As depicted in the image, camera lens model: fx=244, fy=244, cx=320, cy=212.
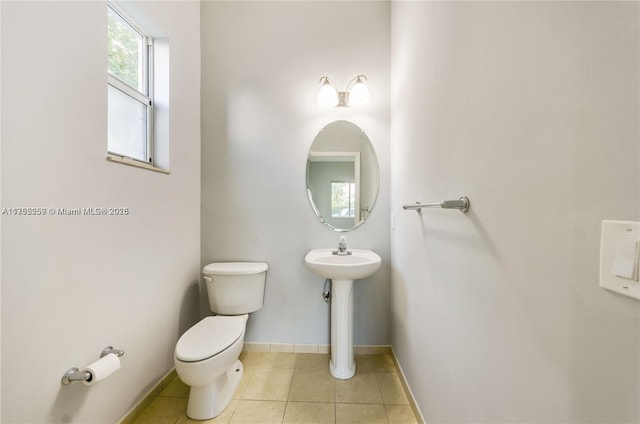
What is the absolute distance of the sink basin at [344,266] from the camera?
4.83 feet

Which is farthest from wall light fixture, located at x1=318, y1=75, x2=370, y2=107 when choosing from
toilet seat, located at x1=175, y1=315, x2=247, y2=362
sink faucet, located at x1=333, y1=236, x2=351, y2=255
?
toilet seat, located at x1=175, y1=315, x2=247, y2=362

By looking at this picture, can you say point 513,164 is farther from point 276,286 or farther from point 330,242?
point 276,286

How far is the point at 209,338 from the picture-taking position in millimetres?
1320

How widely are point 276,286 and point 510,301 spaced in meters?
1.57

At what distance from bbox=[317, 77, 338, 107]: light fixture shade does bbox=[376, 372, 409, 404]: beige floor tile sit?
6.35 ft

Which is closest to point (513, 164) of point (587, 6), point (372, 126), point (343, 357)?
point (587, 6)

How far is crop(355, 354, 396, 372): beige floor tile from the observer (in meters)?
1.70

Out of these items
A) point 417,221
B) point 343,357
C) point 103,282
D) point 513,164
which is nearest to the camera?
point 513,164

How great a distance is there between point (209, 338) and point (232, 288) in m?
0.41

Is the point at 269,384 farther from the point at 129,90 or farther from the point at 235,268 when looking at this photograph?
the point at 129,90

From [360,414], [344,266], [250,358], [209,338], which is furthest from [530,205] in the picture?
[250,358]

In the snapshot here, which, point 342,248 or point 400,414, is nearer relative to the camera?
point 400,414

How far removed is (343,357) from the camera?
1.62m

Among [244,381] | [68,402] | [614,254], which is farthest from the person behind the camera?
[244,381]
